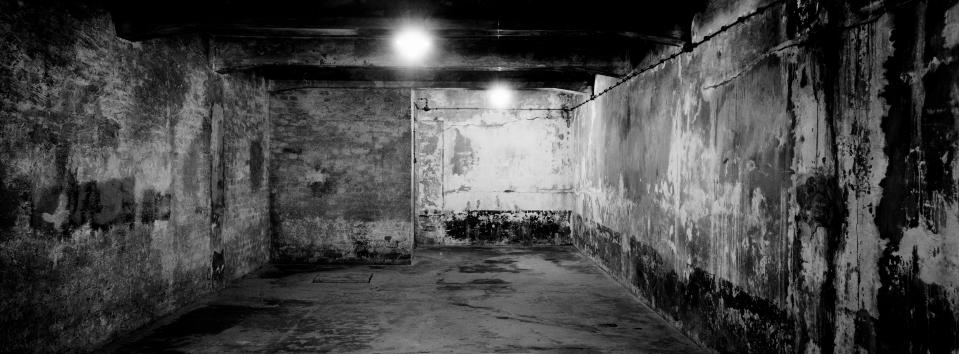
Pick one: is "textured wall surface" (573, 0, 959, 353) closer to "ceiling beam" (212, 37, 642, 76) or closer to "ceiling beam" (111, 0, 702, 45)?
"ceiling beam" (111, 0, 702, 45)

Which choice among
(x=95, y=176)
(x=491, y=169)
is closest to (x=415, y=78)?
(x=491, y=169)

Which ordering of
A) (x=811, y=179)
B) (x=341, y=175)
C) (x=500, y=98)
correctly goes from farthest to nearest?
(x=500, y=98)
(x=341, y=175)
(x=811, y=179)

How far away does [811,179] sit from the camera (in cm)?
310

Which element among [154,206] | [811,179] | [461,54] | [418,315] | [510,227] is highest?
[461,54]

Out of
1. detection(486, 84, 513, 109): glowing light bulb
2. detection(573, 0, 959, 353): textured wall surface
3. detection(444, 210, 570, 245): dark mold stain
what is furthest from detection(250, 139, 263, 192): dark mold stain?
detection(573, 0, 959, 353): textured wall surface

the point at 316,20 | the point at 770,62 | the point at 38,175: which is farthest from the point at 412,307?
the point at 770,62

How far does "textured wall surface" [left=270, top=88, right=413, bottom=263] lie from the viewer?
8.30 metres

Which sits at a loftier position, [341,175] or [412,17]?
[412,17]

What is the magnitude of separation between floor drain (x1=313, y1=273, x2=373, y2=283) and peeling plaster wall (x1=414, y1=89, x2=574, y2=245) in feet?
9.45

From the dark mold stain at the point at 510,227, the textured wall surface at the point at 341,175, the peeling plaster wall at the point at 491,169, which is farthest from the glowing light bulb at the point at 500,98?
the textured wall surface at the point at 341,175

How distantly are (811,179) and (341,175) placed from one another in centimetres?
653

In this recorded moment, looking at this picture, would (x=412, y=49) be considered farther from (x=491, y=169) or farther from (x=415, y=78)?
(x=491, y=169)

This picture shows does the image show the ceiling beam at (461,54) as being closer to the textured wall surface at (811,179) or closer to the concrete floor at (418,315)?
the textured wall surface at (811,179)

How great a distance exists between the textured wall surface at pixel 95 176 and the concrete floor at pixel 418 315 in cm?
47
